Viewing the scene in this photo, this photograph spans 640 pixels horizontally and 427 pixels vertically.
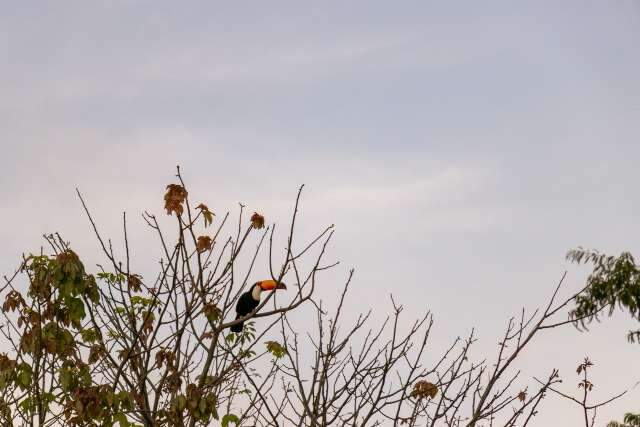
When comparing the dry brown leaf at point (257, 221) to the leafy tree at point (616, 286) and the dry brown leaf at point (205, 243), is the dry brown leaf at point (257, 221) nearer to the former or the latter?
the dry brown leaf at point (205, 243)

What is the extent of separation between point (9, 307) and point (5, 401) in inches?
37.1

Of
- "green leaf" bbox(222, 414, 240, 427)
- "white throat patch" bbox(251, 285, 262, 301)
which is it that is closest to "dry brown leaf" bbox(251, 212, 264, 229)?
"green leaf" bbox(222, 414, 240, 427)

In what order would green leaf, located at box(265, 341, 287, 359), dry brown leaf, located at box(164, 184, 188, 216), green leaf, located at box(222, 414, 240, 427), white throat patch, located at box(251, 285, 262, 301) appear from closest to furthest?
dry brown leaf, located at box(164, 184, 188, 216) < green leaf, located at box(222, 414, 240, 427) < green leaf, located at box(265, 341, 287, 359) < white throat patch, located at box(251, 285, 262, 301)

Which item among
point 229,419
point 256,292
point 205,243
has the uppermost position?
point 256,292

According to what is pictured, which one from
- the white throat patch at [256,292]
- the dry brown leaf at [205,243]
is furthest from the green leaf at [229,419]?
the white throat patch at [256,292]

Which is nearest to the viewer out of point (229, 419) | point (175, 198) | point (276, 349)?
point (175, 198)

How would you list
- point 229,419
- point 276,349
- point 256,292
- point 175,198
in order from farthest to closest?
point 256,292 → point 276,349 → point 229,419 → point 175,198

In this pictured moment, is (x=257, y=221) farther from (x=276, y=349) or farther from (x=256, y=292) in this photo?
(x=256, y=292)

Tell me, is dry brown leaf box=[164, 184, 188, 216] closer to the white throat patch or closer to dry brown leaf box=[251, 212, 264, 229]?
dry brown leaf box=[251, 212, 264, 229]

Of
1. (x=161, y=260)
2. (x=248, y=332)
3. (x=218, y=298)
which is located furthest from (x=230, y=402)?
(x=161, y=260)

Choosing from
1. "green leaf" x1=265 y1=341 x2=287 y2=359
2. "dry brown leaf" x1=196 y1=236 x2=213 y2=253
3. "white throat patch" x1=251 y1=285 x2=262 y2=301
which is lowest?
"dry brown leaf" x1=196 y1=236 x2=213 y2=253

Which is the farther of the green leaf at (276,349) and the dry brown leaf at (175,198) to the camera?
the green leaf at (276,349)

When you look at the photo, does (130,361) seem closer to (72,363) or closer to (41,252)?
(72,363)

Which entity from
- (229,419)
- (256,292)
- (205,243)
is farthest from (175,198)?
(256,292)
